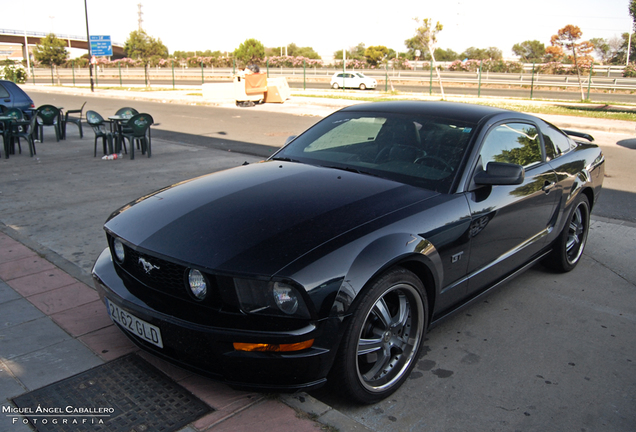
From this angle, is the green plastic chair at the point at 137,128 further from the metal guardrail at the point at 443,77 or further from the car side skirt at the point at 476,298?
the metal guardrail at the point at 443,77

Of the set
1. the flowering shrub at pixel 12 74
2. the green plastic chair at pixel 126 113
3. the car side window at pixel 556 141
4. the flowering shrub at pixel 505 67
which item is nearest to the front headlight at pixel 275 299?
the car side window at pixel 556 141

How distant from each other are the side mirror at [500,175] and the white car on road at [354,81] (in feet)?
107

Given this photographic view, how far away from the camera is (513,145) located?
400 centimetres

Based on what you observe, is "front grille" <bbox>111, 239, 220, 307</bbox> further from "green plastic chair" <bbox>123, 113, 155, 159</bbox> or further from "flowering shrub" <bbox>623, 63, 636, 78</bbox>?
"flowering shrub" <bbox>623, 63, 636, 78</bbox>

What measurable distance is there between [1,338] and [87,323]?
505 millimetres

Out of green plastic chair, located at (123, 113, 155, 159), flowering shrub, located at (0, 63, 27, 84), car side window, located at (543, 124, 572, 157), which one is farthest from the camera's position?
flowering shrub, located at (0, 63, 27, 84)

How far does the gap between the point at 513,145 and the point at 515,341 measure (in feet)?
4.83

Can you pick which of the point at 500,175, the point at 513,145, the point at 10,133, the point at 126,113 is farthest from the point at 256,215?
the point at 10,133

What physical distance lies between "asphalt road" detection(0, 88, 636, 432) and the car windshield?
1.14 m

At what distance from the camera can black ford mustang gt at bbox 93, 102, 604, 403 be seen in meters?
2.44

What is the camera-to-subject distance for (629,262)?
16.6 ft

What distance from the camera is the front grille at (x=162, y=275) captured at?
251 cm

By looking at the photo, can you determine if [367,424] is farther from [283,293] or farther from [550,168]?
[550,168]

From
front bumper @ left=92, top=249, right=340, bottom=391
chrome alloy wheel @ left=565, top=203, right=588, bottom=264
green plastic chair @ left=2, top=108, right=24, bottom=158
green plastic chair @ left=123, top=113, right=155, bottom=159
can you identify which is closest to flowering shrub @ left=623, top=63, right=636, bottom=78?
green plastic chair @ left=123, top=113, right=155, bottom=159
